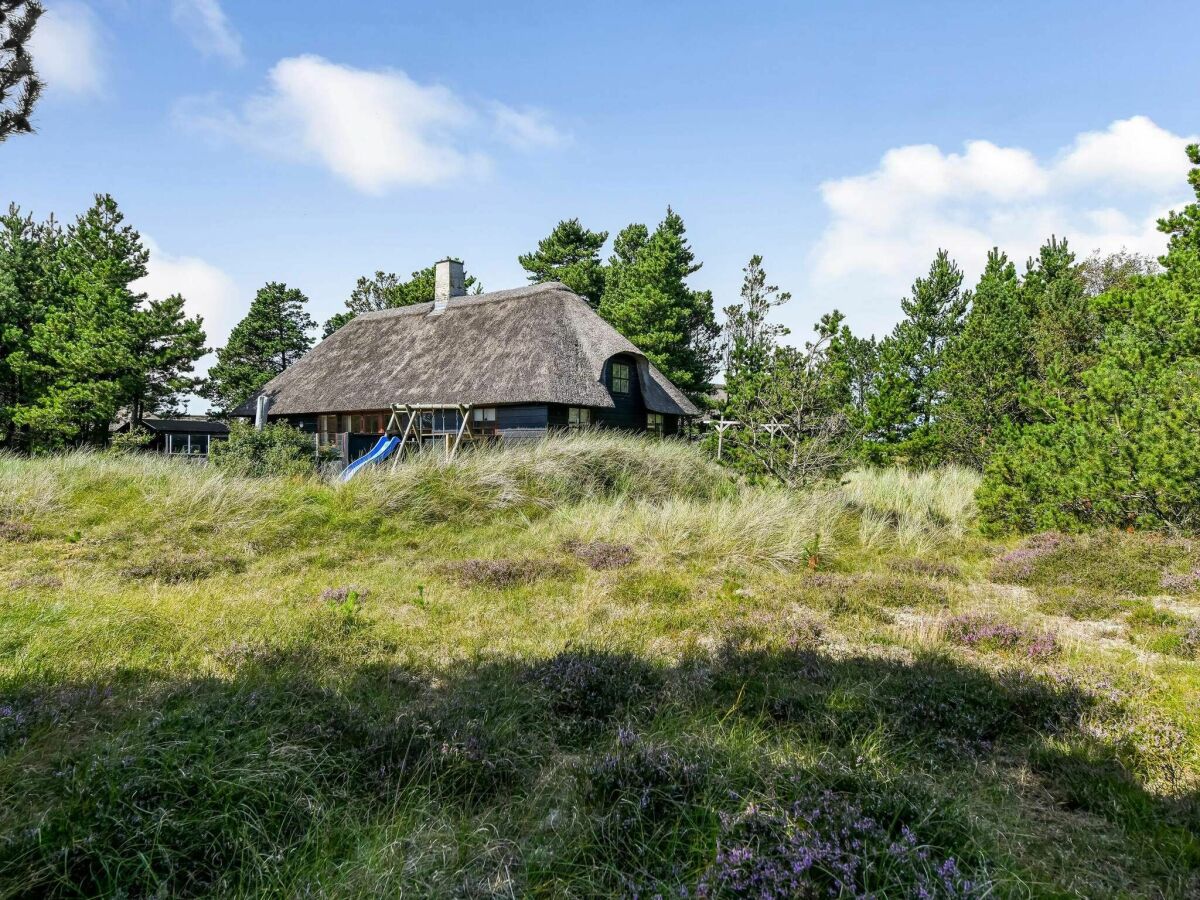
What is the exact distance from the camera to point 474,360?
22312 millimetres

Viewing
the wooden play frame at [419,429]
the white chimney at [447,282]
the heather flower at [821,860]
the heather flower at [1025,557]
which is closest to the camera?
the heather flower at [821,860]

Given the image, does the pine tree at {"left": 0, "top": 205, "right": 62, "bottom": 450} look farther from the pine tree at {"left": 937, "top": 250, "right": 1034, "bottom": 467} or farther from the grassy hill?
the pine tree at {"left": 937, "top": 250, "right": 1034, "bottom": 467}

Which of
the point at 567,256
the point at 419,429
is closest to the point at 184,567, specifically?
the point at 419,429

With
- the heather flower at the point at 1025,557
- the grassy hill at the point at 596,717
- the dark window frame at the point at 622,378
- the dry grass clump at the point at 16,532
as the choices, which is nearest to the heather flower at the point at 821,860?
the grassy hill at the point at 596,717

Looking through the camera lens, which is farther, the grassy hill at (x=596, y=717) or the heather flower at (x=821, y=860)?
the grassy hill at (x=596, y=717)

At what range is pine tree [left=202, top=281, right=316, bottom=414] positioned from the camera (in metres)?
38.5

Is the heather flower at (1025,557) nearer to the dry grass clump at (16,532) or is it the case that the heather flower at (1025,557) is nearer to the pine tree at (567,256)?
the dry grass clump at (16,532)

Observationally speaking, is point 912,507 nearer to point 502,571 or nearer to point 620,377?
point 502,571

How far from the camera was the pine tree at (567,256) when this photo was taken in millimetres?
38500

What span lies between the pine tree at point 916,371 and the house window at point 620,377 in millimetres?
8071

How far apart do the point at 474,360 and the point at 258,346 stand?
2343 centimetres

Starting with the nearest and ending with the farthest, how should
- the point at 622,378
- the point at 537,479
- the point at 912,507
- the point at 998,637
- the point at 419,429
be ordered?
the point at 998,637 → the point at 912,507 → the point at 537,479 → the point at 419,429 → the point at 622,378

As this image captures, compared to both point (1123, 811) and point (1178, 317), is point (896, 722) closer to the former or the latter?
point (1123, 811)

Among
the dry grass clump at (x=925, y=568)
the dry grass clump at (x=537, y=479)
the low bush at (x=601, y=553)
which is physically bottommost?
the dry grass clump at (x=925, y=568)
